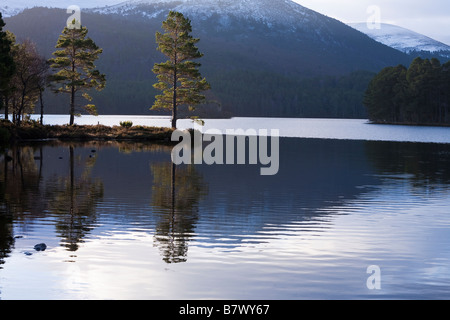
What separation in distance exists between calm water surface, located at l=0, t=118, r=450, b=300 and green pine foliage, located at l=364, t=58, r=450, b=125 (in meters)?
120

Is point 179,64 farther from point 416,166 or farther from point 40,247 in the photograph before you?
point 40,247

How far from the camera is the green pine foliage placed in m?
146

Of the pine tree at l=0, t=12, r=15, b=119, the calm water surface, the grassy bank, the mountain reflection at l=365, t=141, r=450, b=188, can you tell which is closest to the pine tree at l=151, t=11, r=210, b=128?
the grassy bank

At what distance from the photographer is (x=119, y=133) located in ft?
228

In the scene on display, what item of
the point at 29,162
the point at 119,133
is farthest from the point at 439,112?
the point at 29,162

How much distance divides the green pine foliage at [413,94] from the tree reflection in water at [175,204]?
120609 millimetres

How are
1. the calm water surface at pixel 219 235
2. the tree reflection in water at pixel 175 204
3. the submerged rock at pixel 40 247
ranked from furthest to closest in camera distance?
1. the tree reflection in water at pixel 175 204
2. the submerged rock at pixel 40 247
3. the calm water surface at pixel 219 235

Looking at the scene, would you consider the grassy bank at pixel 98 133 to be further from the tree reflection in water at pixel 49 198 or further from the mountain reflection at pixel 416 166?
the tree reflection in water at pixel 49 198

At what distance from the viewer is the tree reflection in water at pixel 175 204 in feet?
50.6

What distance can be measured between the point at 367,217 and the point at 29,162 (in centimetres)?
2485

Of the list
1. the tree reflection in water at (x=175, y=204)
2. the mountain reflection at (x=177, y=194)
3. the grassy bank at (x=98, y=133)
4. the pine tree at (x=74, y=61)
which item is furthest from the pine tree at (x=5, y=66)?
the pine tree at (x=74, y=61)

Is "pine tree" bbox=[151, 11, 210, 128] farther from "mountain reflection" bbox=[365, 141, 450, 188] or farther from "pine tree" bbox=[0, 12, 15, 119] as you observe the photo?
"mountain reflection" bbox=[365, 141, 450, 188]

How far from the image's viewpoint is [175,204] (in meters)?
22.6
